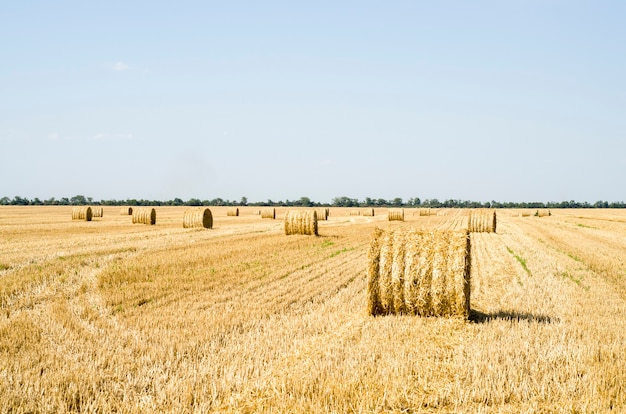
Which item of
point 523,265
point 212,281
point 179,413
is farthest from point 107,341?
point 523,265

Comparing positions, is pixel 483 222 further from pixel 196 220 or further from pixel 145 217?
pixel 145 217

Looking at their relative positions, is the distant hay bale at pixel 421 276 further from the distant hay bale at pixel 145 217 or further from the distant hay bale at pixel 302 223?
the distant hay bale at pixel 145 217

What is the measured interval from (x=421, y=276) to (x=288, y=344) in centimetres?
270

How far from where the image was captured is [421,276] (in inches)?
311

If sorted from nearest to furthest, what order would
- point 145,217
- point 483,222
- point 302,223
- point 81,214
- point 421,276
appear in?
point 421,276, point 302,223, point 483,222, point 145,217, point 81,214

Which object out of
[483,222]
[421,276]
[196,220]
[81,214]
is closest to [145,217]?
[196,220]

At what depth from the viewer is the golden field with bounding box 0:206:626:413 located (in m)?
4.67

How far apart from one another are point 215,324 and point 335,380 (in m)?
2.68

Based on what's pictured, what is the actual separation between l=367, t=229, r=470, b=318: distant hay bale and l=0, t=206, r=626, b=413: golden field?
A: 0.31 meters

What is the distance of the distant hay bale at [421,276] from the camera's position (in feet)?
25.2

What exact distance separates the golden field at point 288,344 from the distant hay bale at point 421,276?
314 millimetres

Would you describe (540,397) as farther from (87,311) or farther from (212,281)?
(212,281)

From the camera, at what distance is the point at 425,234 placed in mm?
8461

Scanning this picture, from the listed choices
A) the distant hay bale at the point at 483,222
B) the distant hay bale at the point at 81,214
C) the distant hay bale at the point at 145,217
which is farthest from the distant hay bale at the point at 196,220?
the distant hay bale at the point at 483,222
